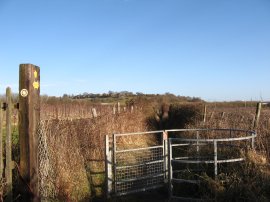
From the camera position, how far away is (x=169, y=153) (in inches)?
345

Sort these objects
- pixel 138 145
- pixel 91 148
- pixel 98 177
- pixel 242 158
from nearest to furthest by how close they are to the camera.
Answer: pixel 242 158
pixel 98 177
pixel 91 148
pixel 138 145

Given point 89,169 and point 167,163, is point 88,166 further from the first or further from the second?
point 167,163

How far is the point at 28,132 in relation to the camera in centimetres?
565

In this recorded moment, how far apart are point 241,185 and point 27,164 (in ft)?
13.7

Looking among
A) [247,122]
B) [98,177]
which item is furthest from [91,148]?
[247,122]

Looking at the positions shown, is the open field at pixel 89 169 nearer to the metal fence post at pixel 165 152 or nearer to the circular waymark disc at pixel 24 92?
the metal fence post at pixel 165 152

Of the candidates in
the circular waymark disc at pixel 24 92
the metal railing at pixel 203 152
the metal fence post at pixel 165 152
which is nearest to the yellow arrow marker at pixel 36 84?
the circular waymark disc at pixel 24 92

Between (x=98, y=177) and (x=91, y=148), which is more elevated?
(x=91, y=148)

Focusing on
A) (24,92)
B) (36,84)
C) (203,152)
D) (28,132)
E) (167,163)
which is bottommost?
(167,163)

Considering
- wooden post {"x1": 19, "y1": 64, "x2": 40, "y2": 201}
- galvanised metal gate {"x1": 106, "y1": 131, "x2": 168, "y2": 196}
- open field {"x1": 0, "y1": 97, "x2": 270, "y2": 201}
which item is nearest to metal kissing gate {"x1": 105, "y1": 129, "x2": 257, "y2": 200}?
galvanised metal gate {"x1": 106, "y1": 131, "x2": 168, "y2": 196}

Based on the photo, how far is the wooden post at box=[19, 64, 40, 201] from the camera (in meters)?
5.64

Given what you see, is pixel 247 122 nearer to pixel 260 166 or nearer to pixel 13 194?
pixel 260 166

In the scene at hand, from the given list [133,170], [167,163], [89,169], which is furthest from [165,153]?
[89,169]

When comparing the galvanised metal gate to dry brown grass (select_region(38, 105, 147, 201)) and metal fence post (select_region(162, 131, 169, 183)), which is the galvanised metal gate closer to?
metal fence post (select_region(162, 131, 169, 183))
